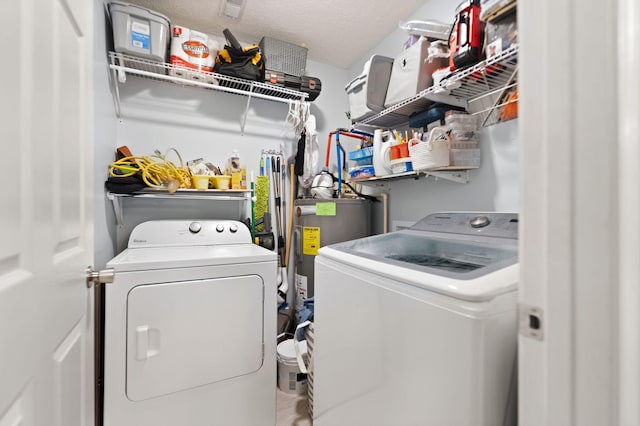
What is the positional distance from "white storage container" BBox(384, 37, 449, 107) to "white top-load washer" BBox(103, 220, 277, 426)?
137cm

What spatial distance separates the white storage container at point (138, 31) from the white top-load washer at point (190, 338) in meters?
1.32

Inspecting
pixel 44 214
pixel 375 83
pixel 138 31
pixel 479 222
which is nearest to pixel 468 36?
pixel 375 83

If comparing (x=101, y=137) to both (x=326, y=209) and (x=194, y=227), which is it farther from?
(x=326, y=209)

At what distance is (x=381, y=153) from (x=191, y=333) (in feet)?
5.35

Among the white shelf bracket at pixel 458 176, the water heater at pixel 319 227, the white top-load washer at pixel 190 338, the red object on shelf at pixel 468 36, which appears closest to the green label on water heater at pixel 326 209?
the water heater at pixel 319 227

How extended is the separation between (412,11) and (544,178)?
2.36 metres

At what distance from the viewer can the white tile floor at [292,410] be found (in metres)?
1.78

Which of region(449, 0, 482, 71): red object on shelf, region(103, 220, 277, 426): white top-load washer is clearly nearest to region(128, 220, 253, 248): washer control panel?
region(103, 220, 277, 426): white top-load washer

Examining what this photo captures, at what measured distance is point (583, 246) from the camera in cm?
38

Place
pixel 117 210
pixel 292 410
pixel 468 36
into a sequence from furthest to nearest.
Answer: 1. pixel 117 210
2. pixel 292 410
3. pixel 468 36

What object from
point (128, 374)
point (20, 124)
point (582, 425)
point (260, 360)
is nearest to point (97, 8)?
point (20, 124)

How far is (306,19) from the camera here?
2.24 meters

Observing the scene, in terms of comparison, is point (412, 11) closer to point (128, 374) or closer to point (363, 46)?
point (363, 46)

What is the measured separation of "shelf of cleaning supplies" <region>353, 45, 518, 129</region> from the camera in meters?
1.28
